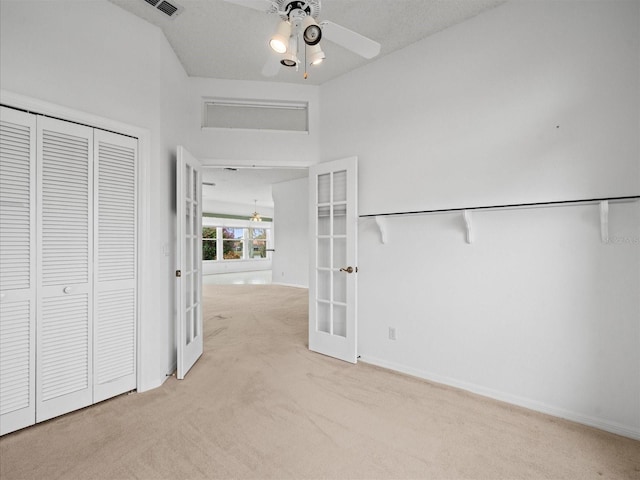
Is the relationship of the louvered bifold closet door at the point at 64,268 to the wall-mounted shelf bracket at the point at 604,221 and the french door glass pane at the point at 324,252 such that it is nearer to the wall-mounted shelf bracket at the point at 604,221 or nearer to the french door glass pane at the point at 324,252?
the french door glass pane at the point at 324,252

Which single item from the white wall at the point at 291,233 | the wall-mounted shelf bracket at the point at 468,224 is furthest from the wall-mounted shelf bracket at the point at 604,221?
the white wall at the point at 291,233

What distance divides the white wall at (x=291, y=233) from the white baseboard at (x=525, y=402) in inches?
222

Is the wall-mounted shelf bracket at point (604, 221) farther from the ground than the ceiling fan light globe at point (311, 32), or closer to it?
closer to it

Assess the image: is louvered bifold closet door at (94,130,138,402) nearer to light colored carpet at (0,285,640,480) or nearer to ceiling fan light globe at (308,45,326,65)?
Result: light colored carpet at (0,285,640,480)

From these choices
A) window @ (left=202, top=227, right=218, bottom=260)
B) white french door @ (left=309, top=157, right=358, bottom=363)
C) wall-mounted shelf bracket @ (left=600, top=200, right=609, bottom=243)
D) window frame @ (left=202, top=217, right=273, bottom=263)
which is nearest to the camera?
wall-mounted shelf bracket @ (left=600, top=200, right=609, bottom=243)

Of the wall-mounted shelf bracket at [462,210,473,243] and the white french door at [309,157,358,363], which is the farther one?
the white french door at [309,157,358,363]

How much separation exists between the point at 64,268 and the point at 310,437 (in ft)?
6.74

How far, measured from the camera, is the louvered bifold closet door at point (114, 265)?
2.30 m

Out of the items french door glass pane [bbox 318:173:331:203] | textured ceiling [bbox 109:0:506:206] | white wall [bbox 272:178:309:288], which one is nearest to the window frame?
white wall [bbox 272:178:309:288]

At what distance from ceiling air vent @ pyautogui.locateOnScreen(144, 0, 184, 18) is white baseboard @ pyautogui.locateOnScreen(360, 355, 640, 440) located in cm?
353

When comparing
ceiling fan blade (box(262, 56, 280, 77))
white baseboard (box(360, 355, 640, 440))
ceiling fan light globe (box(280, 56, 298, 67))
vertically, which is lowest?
white baseboard (box(360, 355, 640, 440))

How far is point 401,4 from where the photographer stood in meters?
2.34

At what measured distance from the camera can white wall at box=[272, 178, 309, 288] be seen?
8398 millimetres

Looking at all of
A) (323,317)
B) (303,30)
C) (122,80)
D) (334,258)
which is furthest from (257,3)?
(323,317)
